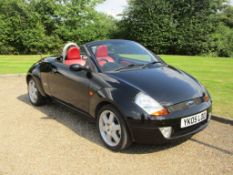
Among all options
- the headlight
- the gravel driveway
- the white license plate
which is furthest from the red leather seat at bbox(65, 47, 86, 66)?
the white license plate

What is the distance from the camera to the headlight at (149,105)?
4207mm

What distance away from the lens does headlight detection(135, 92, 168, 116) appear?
4207mm

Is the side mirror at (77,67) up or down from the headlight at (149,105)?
up

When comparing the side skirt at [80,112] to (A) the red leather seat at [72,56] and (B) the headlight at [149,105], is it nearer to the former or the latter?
(A) the red leather seat at [72,56]

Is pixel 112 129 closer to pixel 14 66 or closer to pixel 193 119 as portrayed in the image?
pixel 193 119

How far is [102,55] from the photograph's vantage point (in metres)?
5.48

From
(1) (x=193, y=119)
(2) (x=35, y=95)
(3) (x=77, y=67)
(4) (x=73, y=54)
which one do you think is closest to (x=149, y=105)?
(1) (x=193, y=119)

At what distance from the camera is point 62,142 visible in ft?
16.7

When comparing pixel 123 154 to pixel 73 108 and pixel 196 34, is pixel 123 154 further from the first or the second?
pixel 196 34

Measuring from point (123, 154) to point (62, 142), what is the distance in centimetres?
109

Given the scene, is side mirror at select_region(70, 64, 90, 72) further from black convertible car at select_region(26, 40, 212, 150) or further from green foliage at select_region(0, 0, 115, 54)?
green foliage at select_region(0, 0, 115, 54)

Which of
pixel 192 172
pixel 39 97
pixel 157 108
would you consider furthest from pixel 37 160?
pixel 39 97

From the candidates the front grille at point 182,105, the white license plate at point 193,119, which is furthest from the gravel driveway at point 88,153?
the front grille at point 182,105

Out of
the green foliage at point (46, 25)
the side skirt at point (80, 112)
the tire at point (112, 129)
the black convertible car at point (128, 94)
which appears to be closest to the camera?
the black convertible car at point (128, 94)
